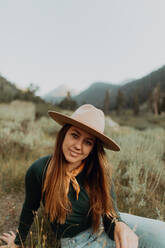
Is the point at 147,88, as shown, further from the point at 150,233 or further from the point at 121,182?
the point at 150,233

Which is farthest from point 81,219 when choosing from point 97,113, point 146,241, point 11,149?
point 11,149

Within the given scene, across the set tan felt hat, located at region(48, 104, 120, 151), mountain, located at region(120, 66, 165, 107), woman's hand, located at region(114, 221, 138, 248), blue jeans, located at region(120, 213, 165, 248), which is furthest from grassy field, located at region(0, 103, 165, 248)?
mountain, located at region(120, 66, 165, 107)

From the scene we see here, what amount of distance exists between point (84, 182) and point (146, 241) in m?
0.86

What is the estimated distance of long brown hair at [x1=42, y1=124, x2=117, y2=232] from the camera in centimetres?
150

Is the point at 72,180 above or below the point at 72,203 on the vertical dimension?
above

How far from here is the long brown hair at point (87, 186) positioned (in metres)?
1.50

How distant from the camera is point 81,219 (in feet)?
5.29

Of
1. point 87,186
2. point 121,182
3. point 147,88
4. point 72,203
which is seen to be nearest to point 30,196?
point 72,203

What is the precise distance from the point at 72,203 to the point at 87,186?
0.21m

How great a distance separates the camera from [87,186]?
1.62 metres

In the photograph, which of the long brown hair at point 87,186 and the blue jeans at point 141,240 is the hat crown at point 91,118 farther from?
the blue jeans at point 141,240

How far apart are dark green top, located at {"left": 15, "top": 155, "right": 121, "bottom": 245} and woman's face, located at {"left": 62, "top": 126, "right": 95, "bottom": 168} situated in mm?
273

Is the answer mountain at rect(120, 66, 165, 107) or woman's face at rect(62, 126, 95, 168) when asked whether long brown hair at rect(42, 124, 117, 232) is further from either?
mountain at rect(120, 66, 165, 107)

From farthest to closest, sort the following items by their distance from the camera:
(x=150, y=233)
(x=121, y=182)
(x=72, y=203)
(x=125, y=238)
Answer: (x=121, y=182) < (x=150, y=233) < (x=72, y=203) < (x=125, y=238)
